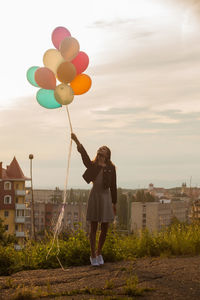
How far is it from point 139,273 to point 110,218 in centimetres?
87

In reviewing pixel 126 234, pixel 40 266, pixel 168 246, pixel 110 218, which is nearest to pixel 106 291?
pixel 110 218

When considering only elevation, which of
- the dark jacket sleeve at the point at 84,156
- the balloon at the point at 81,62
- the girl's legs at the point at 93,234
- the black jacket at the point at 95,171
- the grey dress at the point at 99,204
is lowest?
the girl's legs at the point at 93,234

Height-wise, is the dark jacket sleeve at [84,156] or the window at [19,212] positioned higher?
the dark jacket sleeve at [84,156]

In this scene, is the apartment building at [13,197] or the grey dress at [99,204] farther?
the apartment building at [13,197]

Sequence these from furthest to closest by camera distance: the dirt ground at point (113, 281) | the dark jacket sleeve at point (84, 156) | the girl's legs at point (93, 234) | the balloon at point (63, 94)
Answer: the balloon at point (63, 94) < the girl's legs at point (93, 234) < the dark jacket sleeve at point (84, 156) < the dirt ground at point (113, 281)

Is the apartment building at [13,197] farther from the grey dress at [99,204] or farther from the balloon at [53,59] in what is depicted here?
the grey dress at [99,204]

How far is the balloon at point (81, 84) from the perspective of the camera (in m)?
6.62

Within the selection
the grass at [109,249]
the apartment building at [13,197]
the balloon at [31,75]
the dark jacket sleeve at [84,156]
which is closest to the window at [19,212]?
the apartment building at [13,197]

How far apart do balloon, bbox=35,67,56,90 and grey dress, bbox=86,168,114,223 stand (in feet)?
4.36

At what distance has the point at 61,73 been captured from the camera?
6379 millimetres

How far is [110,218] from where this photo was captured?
613cm

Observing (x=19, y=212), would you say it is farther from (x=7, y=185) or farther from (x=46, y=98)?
(x=46, y=98)

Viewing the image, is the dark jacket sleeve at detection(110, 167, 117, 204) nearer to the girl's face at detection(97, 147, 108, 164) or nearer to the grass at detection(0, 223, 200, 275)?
the girl's face at detection(97, 147, 108, 164)

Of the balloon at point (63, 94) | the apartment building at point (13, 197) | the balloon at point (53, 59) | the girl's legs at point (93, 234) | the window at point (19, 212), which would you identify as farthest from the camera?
the window at point (19, 212)
